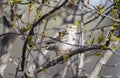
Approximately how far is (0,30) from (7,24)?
0.16m

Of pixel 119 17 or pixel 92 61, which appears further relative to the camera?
pixel 92 61

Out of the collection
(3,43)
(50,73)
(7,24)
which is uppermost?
(7,24)

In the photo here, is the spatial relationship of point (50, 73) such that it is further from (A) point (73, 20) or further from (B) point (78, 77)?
(B) point (78, 77)

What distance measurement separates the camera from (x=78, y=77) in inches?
92.4

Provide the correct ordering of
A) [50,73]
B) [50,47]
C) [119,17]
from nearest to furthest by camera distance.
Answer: [119,17] < [50,47] < [50,73]

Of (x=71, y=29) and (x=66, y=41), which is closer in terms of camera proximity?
(x=66, y=41)

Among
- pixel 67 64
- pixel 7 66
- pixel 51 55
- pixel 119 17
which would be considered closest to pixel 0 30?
pixel 7 66

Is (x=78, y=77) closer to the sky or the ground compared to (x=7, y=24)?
closer to the ground

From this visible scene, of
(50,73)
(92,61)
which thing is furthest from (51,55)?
(92,61)

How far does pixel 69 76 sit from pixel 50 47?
52cm

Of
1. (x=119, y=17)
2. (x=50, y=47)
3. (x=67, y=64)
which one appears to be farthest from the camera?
(x=67, y=64)

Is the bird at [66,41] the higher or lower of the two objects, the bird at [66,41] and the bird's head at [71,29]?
the lower

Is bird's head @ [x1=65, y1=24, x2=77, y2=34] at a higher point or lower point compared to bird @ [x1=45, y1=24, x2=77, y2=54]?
higher

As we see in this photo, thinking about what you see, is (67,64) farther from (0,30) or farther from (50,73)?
(0,30)
